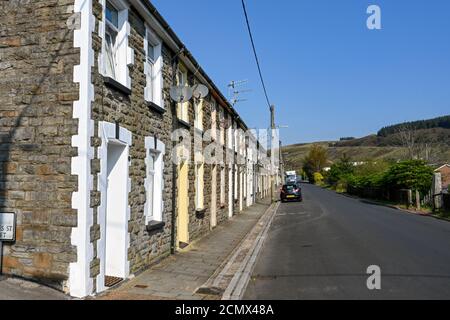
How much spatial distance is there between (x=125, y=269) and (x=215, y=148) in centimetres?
997

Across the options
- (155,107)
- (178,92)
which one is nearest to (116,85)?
(155,107)

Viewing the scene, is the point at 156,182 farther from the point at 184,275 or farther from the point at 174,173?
the point at 184,275

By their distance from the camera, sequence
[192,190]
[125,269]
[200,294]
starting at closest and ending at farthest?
1. [200,294]
2. [125,269]
3. [192,190]

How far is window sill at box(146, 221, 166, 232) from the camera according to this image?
351 inches

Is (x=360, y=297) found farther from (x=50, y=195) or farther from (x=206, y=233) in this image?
(x=206, y=233)

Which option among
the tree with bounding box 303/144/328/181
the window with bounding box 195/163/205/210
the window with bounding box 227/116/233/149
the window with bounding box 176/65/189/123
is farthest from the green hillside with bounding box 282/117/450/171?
the window with bounding box 176/65/189/123

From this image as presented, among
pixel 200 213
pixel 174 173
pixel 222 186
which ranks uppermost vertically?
pixel 174 173

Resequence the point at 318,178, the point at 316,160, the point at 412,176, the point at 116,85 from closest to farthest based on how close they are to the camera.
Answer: the point at 116,85, the point at 412,176, the point at 318,178, the point at 316,160

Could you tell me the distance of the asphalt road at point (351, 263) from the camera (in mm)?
6930

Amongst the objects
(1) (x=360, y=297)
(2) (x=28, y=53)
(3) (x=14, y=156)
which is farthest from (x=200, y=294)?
(2) (x=28, y=53)

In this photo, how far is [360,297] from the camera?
6.50m

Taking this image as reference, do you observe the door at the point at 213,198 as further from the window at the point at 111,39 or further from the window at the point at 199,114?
the window at the point at 111,39

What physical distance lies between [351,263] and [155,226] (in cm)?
437

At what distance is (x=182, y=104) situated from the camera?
1245 cm
